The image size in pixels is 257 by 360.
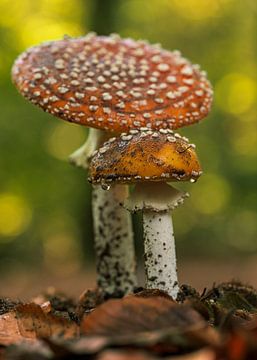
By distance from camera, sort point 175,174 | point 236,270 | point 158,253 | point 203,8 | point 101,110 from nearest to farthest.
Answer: point 175,174 < point 158,253 < point 101,110 < point 236,270 < point 203,8

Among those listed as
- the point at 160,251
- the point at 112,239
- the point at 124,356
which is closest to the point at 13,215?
the point at 112,239

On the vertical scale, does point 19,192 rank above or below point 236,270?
above

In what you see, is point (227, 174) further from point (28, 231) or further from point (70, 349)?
point (70, 349)

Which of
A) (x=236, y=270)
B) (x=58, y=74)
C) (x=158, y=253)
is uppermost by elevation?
(x=58, y=74)

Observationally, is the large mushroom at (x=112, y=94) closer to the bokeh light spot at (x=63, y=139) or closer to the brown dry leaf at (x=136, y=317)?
the brown dry leaf at (x=136, y=317)

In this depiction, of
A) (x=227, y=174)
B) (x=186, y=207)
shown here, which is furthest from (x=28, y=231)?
(x=227, y=174)

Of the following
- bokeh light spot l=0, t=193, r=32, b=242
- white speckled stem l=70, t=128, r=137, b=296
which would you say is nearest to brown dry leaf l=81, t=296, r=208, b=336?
white speckled stem l=70, t=128, r=137, b=296

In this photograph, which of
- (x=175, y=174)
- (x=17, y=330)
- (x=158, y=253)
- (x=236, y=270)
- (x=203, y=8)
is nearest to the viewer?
(x=17, y=330)

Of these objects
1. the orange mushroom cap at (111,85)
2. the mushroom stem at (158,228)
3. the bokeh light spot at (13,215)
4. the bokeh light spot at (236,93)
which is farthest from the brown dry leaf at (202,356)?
the bokeh light spot at (236,93)
